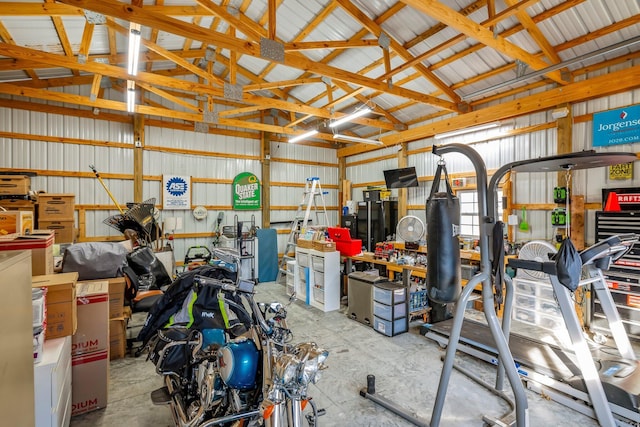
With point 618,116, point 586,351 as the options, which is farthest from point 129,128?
point 618,116

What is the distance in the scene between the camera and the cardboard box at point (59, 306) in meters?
2.15

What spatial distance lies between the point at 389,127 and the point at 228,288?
651cm

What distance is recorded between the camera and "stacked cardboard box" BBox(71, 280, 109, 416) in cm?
259

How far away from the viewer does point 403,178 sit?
23.7 feet

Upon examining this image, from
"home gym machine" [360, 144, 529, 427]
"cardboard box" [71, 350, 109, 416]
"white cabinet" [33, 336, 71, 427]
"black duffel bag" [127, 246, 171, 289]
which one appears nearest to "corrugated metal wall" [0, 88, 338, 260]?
"black duffel bag" [127, 246, 171, 289]

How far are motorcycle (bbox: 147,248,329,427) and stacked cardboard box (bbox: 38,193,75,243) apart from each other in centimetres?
423

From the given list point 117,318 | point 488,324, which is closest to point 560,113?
point 488,324

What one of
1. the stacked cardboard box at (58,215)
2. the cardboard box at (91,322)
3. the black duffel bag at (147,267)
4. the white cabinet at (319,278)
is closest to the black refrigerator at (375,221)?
the white cabinet at (319,278)

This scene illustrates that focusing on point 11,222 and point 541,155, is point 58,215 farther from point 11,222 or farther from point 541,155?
point 541,155

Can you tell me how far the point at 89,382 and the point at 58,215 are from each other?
3.92 m

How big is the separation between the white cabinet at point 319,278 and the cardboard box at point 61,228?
155 inches

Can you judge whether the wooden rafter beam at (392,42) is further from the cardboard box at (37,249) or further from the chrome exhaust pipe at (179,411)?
the chrome exhaust pipe at (179,411)

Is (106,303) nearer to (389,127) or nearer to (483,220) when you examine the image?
(483,220)

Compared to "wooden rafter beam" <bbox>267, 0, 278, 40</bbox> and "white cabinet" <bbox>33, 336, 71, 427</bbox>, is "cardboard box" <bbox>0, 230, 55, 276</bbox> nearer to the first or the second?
"white cabinet" <bbox>33, 336, 71, 427</bbox>
